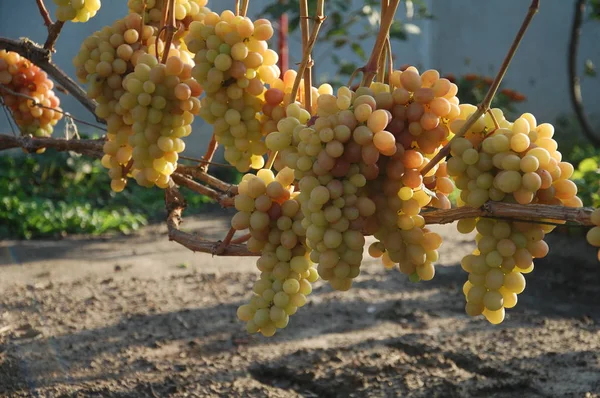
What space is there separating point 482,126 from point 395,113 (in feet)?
0.34

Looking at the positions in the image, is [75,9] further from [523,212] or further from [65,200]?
[65,200]

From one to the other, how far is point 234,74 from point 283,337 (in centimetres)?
178

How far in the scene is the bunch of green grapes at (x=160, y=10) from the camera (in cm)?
122

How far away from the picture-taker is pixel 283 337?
2.64 m

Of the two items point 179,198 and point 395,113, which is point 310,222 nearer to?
point 395,113

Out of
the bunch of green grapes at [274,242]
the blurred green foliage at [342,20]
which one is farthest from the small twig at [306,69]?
the blurred green foliage at [342,20]

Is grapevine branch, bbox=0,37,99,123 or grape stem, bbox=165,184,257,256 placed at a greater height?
grapevine branch, bbox=0,37,99,123

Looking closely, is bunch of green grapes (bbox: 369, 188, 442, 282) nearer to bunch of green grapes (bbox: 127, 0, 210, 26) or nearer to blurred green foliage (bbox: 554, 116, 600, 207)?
bunch of green grapes (bbox: 127, 0, 210, 26)

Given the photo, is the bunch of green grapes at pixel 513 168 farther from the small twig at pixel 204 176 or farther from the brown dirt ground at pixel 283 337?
the brown dirt ground at pixel 283 337

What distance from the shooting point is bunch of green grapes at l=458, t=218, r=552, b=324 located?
84cm

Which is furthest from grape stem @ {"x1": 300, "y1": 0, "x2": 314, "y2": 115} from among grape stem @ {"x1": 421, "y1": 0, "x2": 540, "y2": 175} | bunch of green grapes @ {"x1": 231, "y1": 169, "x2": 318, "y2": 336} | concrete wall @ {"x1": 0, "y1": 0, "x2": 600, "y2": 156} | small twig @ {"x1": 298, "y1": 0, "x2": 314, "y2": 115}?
concrete wall @ {"x1": 0, "y1": 0, "x2": 600, "y2": 156}

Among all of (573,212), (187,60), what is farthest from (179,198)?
(573,212)

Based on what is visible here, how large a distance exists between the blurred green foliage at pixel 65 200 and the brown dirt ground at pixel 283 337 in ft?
2.48

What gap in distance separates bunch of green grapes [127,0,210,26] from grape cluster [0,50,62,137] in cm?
60
